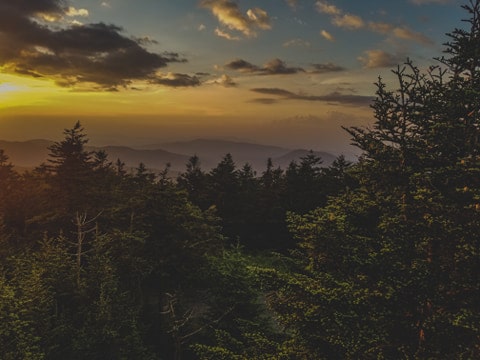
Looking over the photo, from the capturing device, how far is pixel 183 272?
2261 cm

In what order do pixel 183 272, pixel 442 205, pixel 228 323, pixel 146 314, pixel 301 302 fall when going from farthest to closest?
pixel 146 314, pixel 183 272, pixel 228 323, pixel 301 302, pixel 442 205

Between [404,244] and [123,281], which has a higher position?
[404,244]

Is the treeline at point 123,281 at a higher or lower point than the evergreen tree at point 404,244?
lower

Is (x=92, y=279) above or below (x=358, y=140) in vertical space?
below

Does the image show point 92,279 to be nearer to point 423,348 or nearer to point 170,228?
point 170,228

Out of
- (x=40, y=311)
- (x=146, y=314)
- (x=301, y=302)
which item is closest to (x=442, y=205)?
(x=301, y=302)

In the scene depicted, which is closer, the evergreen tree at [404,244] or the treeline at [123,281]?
the evergreen tree at [404,244]

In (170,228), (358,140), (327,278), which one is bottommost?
(170,228)

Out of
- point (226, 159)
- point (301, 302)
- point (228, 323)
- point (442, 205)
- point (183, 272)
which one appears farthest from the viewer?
point (226, 159)

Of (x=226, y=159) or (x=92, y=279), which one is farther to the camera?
(x=226, y=159)

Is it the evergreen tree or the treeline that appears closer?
the evergreen tree

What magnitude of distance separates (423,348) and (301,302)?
2.66m

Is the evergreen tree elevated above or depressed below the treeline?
above

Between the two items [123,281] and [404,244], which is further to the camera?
[123,281]
